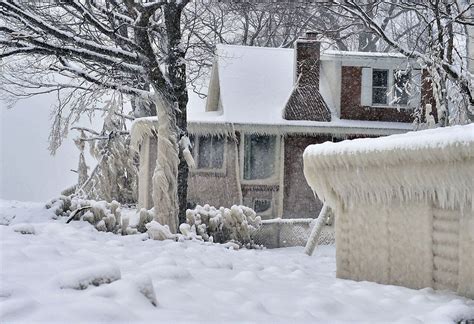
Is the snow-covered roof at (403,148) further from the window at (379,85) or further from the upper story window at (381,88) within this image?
the window at (379,85)

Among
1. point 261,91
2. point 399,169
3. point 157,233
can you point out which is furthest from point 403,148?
point 261,91

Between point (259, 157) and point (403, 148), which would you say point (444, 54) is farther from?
point (259, 157)

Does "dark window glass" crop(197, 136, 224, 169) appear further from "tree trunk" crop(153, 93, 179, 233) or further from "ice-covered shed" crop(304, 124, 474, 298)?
"ice-covered shed" crop(304, 124, 474, 298)

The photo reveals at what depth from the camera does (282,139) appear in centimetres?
1888

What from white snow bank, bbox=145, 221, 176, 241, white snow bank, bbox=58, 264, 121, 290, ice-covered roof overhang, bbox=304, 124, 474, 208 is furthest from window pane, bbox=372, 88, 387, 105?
white snow bank, bbox=58, 264, 121, 290

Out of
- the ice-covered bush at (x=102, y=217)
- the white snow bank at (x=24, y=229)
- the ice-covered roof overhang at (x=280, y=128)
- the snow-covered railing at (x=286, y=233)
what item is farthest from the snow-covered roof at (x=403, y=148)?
the ice-covered roof overhang at (x=280, y=128)

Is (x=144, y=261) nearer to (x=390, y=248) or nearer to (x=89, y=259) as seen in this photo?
(x=89, y=259)

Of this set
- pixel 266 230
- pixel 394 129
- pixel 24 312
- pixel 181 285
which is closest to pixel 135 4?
pixel 266 230

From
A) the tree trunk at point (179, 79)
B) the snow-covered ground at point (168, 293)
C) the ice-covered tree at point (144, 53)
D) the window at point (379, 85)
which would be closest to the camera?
the snow-covered ground at point (168, 293)

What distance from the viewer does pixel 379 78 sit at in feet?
64.6

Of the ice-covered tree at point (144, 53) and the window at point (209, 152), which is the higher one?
the ice-covered tree at point (144, 53)

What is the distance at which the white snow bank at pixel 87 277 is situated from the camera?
3545mm

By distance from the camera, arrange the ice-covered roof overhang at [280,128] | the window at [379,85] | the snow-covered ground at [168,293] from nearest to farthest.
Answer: the snow-covered ground at [168,293], the ice-covered roof overhang at [280,128], the window at [379,85]

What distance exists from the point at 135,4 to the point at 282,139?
29.9 feet
